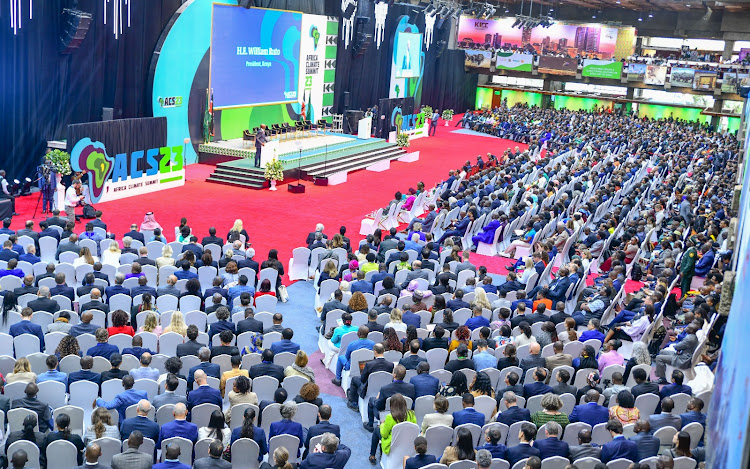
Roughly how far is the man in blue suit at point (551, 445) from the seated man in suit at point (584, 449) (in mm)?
62

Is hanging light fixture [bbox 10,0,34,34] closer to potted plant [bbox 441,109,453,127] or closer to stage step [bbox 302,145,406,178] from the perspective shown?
stage step [bbox 302,145,406,178]

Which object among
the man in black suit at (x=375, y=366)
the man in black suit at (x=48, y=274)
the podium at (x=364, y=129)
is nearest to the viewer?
the man in black suit at (x=375, y=366)

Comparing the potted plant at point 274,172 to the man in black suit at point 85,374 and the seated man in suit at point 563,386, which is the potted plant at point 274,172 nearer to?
the man in black suit at point 85,374

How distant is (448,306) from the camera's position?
10406mm

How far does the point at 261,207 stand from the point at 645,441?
12912mm

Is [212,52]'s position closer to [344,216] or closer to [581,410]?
[344,216]

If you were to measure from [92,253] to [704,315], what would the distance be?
29.5 feet

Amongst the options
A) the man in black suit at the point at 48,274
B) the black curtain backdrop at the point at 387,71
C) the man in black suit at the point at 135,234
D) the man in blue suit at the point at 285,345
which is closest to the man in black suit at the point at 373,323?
the man in blue suit at the point at 285,345

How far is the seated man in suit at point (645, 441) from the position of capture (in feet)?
22.5

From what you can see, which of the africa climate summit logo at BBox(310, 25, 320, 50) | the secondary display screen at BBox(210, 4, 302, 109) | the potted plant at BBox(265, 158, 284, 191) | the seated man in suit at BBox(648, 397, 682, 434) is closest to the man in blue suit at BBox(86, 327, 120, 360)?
the seated man in suit at BBox(648, 397, 682, 434)

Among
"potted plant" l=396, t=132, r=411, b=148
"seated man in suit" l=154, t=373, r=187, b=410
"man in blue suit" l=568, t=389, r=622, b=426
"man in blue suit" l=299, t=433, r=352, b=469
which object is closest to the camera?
"man in blue suit" l=299, t=433, r=352, b=469

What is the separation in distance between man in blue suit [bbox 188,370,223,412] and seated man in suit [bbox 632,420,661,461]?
3.80m

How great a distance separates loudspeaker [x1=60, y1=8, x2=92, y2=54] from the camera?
17391 millimetres

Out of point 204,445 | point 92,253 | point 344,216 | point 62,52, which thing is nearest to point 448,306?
point 204,445
